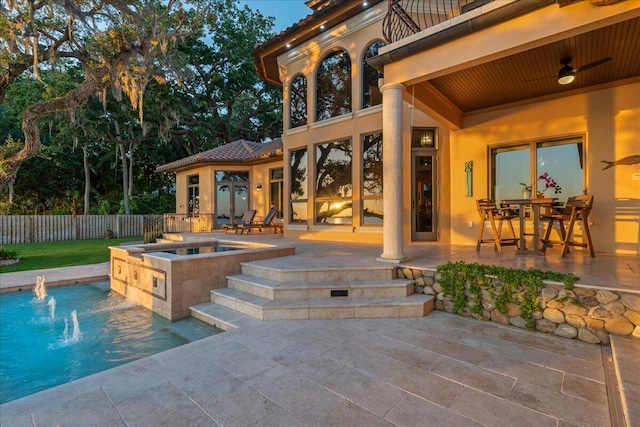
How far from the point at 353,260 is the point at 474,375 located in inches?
114

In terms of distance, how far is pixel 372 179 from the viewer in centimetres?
843

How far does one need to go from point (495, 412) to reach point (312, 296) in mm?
2621

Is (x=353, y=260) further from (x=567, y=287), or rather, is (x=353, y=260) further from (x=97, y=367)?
(x=97, y=367)

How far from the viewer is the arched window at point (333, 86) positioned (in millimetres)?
9031

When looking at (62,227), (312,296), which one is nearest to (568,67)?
(312,296)

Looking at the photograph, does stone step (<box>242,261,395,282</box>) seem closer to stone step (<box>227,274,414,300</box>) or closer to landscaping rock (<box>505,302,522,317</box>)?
stone step (<box>227,274,414,300</box>)

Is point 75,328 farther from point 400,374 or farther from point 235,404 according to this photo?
point 400,374

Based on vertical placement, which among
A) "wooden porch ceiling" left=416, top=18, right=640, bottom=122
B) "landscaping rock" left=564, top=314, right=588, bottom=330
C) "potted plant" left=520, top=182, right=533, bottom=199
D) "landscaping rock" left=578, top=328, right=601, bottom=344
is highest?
"wooden porch ceiling" left=416, top=18, right=640, bottom=122

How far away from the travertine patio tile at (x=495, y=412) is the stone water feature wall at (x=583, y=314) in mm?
1783

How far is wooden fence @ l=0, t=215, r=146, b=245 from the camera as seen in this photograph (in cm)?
1397

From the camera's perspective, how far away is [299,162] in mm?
10273

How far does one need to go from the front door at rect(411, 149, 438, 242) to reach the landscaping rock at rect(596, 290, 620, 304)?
4.59m

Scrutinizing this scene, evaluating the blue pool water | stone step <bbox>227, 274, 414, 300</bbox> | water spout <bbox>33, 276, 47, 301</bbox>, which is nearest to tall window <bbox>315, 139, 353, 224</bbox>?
stone step <bbox>227, 274, 414, 300</bbox>

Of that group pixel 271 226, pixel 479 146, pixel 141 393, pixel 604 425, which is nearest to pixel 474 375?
pixel 604 425
